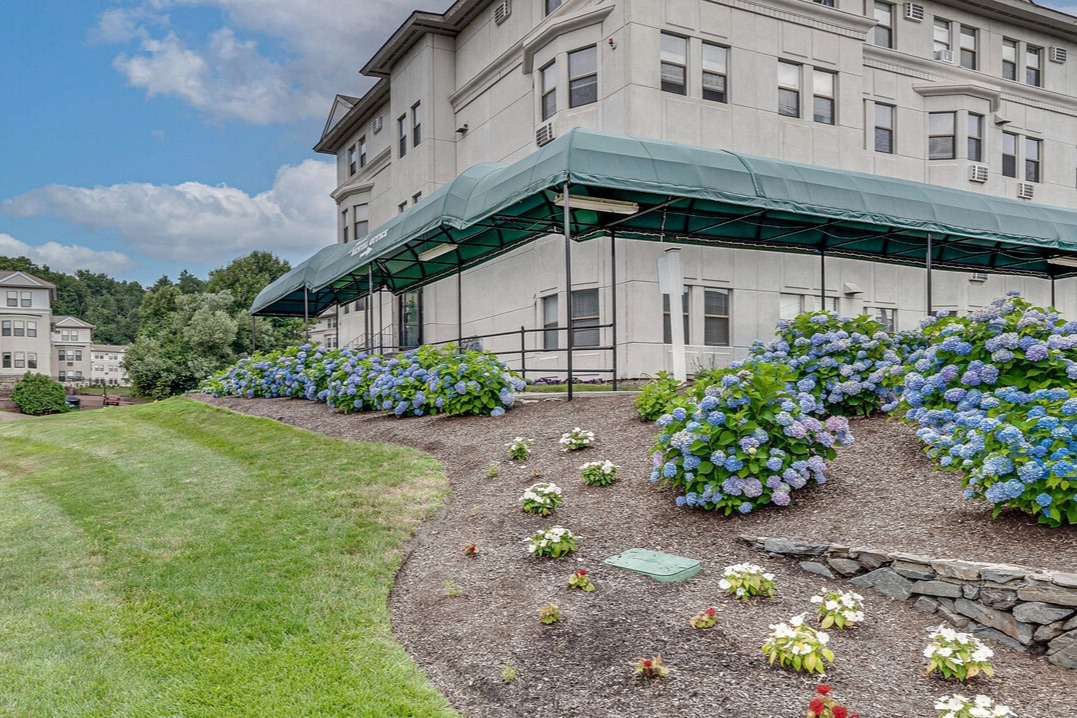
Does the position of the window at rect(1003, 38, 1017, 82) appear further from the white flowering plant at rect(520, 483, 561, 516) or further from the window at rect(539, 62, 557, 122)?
the white flowering plant at rect(520, 483, 561, 516)

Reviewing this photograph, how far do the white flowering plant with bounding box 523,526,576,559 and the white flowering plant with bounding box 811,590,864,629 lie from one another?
62.6 inches

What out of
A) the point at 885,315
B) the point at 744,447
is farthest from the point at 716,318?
the point at 744,447

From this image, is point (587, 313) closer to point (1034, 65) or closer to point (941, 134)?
point (941, 134)

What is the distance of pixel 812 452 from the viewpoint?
5.38 meters

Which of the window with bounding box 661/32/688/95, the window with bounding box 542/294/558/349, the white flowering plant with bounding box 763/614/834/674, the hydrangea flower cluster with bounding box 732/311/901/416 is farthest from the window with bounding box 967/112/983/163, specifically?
the white flowering plant with bounding box 763/614/834/674

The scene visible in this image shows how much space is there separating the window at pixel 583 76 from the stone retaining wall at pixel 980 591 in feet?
42.2

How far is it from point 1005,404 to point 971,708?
2.86 m

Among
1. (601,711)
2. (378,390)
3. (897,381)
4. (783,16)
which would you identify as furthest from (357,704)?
(783,16)

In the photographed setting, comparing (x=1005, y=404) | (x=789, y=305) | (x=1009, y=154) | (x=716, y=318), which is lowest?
(x=1005, y=404)

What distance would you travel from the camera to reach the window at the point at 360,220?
2559 cm

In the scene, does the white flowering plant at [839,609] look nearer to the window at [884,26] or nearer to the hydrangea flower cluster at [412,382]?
the hydrangea flower cluster at [412,382]

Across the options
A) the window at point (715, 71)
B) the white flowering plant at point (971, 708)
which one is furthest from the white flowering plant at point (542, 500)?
the window at point (715, 71)

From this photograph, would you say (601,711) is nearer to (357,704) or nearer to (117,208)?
(357,704)

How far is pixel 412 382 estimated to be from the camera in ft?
33.2
